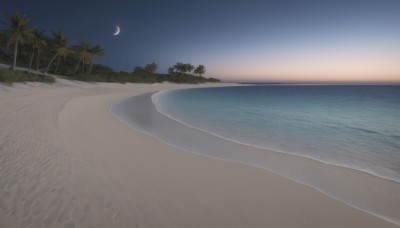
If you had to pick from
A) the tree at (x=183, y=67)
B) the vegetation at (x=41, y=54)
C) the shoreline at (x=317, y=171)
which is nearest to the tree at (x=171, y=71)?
the tree at (x=183, y=67)

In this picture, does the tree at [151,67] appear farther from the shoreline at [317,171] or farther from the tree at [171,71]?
the shoreline at [317,171]

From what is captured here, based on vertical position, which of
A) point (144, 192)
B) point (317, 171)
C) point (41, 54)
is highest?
point (41, 54)

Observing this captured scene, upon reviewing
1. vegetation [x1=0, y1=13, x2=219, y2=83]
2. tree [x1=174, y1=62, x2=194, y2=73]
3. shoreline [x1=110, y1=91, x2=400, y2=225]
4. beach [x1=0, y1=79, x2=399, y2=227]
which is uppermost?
tree [x1=174, y1=62, x2=194, y2=73]

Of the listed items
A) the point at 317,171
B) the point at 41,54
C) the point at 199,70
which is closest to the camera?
the point at 317,171

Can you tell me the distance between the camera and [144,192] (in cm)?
405

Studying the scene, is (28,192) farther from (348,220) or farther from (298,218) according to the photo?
(348,220)

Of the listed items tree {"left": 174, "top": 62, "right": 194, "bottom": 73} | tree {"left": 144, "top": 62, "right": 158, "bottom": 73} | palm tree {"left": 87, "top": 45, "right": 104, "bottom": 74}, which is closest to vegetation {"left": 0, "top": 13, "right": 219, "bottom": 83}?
palm tree {"left": 87, "top": 45, "right": 104, "bottom": 74}

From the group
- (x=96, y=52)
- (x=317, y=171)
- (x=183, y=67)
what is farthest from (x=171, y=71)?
(x=317, y=171)

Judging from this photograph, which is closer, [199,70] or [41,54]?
[41,54]

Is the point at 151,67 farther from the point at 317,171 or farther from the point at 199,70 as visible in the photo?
the point at 317,171

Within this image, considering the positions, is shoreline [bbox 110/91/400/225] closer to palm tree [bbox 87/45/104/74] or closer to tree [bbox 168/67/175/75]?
palm tree [bbox 87/45/104/74]

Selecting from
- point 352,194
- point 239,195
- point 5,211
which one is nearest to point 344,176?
point 352,194

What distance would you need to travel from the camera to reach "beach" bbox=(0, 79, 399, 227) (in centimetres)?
331

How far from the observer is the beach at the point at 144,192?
10.8 ft
